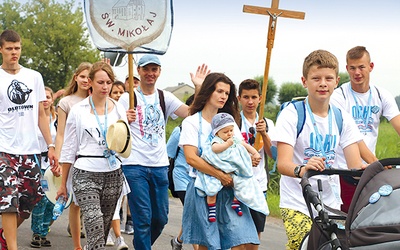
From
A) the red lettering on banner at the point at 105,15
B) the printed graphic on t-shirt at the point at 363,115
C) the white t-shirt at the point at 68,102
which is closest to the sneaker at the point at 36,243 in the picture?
the white t-shirt at the point at 68,102

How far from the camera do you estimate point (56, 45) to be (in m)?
57.6

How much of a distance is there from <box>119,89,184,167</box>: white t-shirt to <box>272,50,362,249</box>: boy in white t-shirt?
2.49 m

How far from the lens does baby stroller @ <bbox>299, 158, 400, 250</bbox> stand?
353 centimetres

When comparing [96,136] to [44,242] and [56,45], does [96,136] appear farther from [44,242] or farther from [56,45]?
[56,45]

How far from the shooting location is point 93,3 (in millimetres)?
7652

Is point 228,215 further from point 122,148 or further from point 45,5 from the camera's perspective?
point 45,5

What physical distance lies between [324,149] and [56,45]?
176 feet

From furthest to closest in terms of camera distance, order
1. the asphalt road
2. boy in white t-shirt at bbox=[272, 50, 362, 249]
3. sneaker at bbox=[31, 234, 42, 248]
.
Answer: the asphalt road
sneaker at bbox=[31, 234, 42, 248]
boy in white t-shirt at bbox=[272, 50, 362, 249]

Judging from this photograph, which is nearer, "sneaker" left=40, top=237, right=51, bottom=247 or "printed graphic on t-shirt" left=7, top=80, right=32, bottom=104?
"printed graphic on t-shirt" left=7, top=80, right=32, bottom=104

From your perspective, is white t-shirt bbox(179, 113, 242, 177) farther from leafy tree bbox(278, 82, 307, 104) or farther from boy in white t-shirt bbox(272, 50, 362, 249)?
leafy tree bbox(278, 82, 307, 104)

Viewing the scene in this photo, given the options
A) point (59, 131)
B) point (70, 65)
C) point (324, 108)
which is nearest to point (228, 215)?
point (324, 108)

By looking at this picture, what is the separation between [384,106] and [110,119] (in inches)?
102

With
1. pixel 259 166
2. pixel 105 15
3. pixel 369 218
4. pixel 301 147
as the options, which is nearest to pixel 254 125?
pixel 259 166

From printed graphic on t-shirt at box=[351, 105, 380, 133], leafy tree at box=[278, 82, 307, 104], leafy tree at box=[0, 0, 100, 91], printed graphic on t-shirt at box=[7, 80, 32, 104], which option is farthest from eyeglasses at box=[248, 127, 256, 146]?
leafy tree at box=[0, 0, 100, 91]
